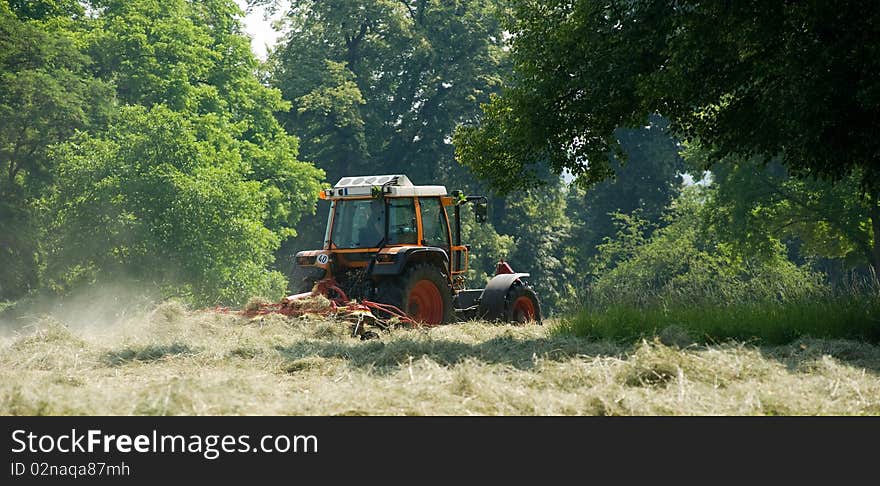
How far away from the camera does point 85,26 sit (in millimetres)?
34344

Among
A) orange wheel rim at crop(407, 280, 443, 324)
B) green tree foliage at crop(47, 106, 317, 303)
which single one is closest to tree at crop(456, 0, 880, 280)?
orange wheel rim at crop(407, 280, 443, 324)

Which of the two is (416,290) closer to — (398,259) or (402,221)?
(398,259)

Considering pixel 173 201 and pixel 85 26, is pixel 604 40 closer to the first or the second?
pixel 173 201

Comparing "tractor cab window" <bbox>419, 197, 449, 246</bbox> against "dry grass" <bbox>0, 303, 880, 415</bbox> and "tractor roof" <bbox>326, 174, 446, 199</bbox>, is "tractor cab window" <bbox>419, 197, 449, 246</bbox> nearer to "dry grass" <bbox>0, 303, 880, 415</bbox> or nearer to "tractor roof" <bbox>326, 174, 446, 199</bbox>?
"tractor roof" <bbox>326, 174, 446, 199</bbox>

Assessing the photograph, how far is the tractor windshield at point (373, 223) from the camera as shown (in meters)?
15.3

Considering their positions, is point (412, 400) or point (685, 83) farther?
point (685, 83)

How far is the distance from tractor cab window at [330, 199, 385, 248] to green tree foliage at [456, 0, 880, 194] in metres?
1.53

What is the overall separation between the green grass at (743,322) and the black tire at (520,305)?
1.90m

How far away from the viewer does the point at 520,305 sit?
16.4 metres

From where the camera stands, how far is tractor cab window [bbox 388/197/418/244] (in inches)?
602

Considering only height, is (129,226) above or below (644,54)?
below
